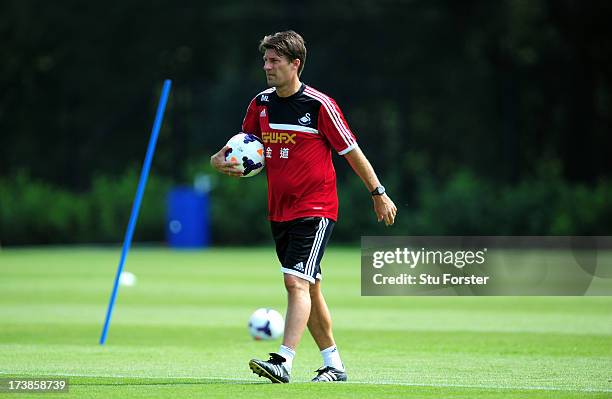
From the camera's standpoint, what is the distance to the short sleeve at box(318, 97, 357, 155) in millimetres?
8758

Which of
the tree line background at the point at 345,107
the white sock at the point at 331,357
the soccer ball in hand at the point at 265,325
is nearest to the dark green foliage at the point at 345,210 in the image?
the tree line background at the point at 345,107

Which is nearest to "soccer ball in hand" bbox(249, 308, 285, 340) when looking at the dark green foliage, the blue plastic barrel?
the dark green foliage

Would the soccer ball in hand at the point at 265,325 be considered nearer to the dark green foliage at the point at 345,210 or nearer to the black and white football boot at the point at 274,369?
the black and white football boot at the point at 274,369

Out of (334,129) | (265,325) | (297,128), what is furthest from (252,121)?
(265,325)

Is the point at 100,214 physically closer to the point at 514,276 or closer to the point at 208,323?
the point at 514,276

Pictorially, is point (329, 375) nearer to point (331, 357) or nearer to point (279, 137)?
point (331, 357)

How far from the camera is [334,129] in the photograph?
8.77 meters

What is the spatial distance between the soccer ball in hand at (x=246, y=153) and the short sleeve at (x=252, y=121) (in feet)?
0.45

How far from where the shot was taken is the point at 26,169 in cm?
4341

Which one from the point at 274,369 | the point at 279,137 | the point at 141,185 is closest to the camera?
the point at 274,369

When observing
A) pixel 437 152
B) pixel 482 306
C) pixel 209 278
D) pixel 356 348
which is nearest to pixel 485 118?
pixel 437 152

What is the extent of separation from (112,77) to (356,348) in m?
36.3

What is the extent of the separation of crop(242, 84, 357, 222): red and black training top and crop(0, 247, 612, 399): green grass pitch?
1.28 metres

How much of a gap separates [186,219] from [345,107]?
5789 millimetres
